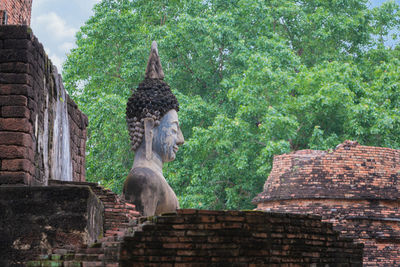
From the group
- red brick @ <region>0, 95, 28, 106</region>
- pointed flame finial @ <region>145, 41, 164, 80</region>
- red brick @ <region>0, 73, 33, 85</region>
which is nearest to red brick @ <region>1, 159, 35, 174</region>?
red brick @ <region>0, 95, 28, 106</region>

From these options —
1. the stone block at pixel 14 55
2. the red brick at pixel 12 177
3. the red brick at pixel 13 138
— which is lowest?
the red brick at pixel 12 177

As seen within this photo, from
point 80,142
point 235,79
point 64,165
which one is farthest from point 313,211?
point 235,79

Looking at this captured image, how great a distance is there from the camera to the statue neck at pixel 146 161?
29.0 ft

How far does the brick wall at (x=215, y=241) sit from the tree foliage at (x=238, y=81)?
12.9 m

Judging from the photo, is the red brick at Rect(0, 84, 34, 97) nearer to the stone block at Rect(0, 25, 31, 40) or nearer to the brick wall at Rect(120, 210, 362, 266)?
the stone block at Rect(0, 25, 31, 40)

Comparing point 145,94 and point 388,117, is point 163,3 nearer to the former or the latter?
point 388,117

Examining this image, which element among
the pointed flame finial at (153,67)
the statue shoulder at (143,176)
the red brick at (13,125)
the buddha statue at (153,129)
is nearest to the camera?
the red brick at (13,125)

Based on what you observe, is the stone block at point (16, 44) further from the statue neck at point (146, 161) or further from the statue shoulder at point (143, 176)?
the statue neck at point (146, 161)

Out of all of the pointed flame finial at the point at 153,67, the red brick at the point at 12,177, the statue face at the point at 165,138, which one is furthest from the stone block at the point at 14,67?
the pointed flame finial at the point at 153,67

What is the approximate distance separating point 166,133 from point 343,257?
3.96 m

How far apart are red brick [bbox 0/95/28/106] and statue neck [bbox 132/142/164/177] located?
2650 millimetres

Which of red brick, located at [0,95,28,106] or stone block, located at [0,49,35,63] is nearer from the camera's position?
red brick, located at [0,95,28,106]

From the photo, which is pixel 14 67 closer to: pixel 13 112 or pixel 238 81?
pixel 13 112

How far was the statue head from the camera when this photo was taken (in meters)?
9.03
